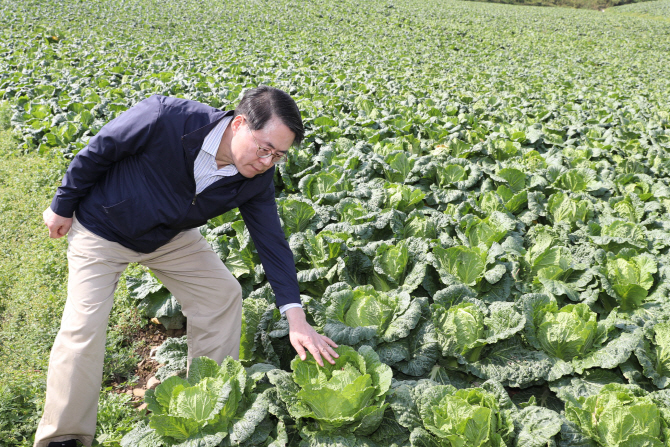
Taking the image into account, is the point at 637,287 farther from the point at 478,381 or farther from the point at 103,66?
the point at 103,66

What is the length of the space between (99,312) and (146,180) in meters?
0.67

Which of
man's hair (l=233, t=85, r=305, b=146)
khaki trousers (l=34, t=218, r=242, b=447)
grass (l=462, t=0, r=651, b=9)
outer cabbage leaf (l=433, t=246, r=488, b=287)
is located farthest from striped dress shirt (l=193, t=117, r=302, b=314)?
grass (l=462, t=0, r=651, b=9)

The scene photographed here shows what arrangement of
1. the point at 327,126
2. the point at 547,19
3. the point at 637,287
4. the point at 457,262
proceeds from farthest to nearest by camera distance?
the point at 547,19
the point at 327,126
the point at 457,262
the point at 637,287

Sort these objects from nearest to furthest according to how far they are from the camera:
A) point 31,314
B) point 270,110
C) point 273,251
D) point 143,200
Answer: point 270,110
point 143,200
point 273,251
point 31,314

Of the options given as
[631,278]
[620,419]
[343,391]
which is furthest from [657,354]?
[343,391]

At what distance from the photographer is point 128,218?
2.35 m

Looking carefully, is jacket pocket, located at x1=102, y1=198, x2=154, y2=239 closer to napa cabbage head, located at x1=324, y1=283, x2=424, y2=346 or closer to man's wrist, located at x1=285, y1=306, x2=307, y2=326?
man's wrist, located at x1=285, y1=306, x2=307, y2=326

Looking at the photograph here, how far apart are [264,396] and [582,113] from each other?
24.7 feet

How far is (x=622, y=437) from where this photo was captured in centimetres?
227

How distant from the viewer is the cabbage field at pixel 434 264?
7.79 feet

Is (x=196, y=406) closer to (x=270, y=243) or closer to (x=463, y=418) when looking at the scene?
(x=270, y=243)

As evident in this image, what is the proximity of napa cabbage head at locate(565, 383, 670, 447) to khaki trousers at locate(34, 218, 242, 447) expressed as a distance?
1.93 meters

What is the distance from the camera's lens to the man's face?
2.12 metres

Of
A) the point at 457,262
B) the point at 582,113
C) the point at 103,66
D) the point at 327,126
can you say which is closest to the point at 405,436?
the point at 457,262
